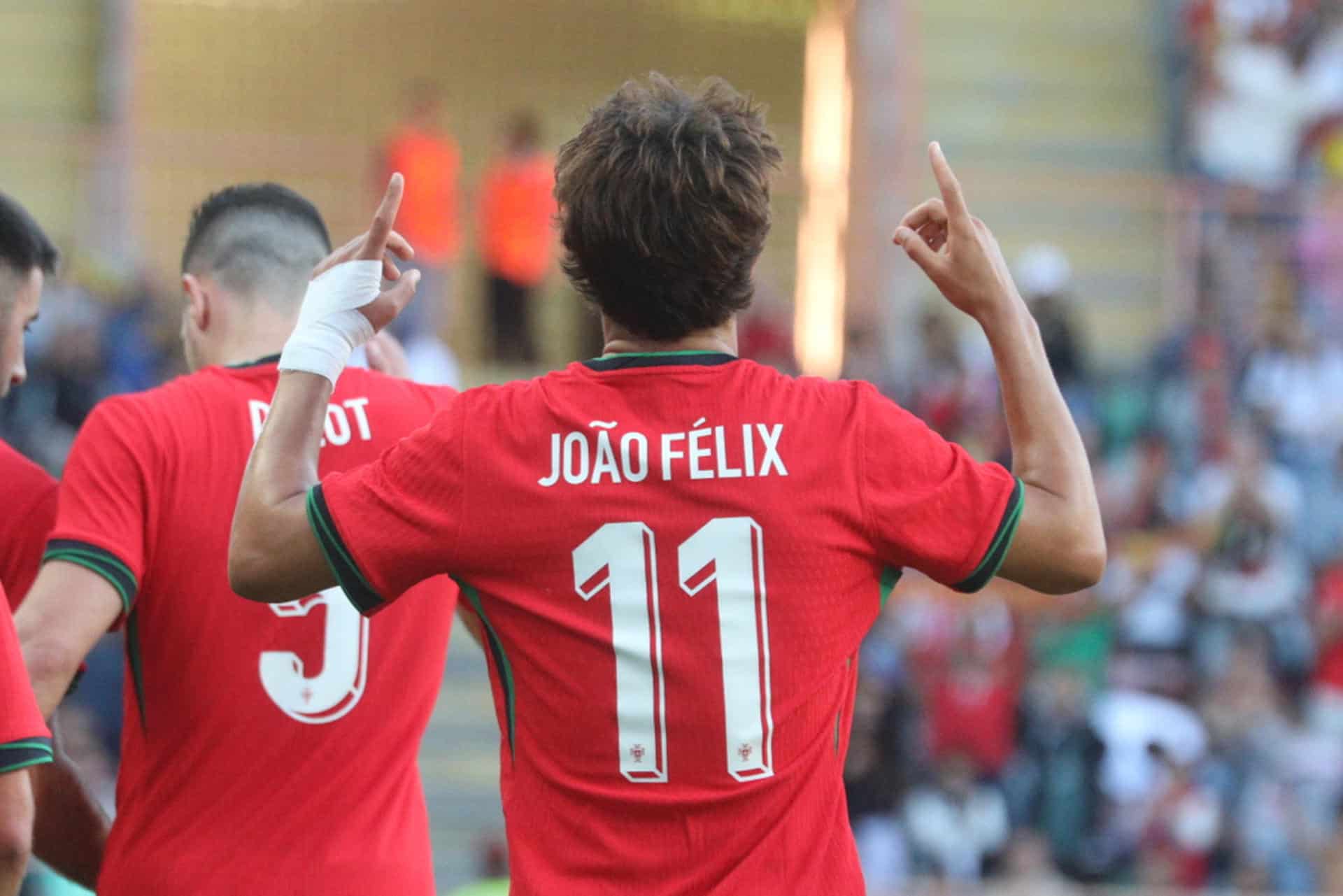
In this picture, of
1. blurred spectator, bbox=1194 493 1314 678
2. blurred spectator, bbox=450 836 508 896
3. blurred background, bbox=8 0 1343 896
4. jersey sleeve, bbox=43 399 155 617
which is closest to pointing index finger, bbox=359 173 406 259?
jersey sleeve, bbox=43 399 155 617

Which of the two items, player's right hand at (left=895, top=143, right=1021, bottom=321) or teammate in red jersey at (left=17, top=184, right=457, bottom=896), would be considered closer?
player's right hand at (left=895, top=143, right=1021, bottom=321)

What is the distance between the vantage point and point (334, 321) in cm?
262

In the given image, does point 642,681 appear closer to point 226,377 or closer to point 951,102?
point 226,377

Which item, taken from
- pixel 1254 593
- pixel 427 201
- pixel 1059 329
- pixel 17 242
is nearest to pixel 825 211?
pixel 1059 329

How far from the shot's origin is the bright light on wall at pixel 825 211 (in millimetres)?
13438

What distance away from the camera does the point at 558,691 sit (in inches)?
97.3

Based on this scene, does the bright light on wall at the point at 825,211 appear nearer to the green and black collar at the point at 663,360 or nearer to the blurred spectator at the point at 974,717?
the blurred spectator at the point at 974,717

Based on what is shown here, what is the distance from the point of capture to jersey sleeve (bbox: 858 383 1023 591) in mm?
2432

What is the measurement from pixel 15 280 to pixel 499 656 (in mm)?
1290

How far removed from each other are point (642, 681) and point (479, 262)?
12062 mm

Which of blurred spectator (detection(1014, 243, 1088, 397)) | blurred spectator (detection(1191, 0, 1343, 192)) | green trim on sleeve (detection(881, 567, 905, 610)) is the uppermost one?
blurred spectator (detection(1191, 0, 1343, 192))

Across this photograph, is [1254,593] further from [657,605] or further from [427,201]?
[657,605]

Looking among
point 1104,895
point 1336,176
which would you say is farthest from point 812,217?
point 1104,895

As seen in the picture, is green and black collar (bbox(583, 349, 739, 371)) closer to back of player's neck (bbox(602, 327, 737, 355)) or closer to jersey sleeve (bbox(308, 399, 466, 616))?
back of player's neck (bbox(602, 327, 737, 355))
